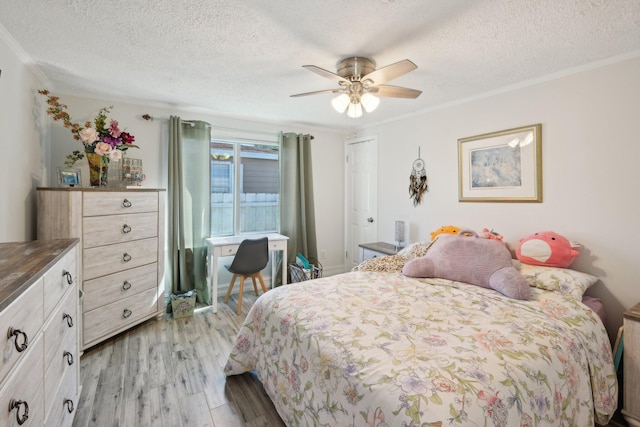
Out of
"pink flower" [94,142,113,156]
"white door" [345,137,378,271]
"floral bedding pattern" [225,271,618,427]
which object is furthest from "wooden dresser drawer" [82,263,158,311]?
"white door" [345,137,378,271]

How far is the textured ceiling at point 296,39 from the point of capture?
156cm

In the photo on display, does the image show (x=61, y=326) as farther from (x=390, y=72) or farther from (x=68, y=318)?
(x=390, y=72)

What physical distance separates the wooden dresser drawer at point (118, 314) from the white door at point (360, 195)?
8.97 ft

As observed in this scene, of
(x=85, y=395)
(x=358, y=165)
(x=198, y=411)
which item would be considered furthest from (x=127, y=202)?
(x=358, y=165)

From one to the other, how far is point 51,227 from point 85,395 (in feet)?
4.04

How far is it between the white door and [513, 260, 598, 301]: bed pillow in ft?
7.06

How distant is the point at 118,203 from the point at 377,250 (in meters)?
Result: 2.70

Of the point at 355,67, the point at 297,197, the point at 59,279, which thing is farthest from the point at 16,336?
the point at 297,197

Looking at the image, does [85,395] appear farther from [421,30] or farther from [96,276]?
[421,30]

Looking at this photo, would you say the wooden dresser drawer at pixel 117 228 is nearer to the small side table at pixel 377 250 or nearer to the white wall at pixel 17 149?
the white wall at pixel 17 149

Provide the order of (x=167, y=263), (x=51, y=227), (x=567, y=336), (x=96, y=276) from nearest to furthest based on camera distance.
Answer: (x=567, y=336) < (x=51, y=227) < (x=96, y=276) < (x=167, y=263)

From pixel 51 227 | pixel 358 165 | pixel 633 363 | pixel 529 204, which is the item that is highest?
pixel 358 165

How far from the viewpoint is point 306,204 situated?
426 cm

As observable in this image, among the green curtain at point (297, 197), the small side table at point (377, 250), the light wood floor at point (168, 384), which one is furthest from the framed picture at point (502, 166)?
the light wood floor at point (168, 384)
